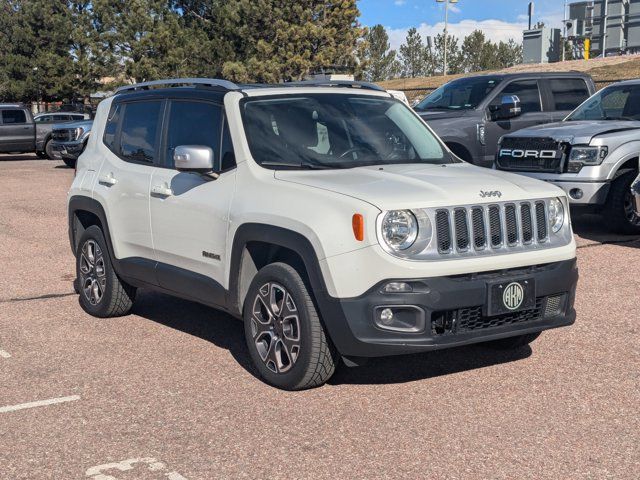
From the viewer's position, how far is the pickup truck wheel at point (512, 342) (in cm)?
604

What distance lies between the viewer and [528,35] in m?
50.5

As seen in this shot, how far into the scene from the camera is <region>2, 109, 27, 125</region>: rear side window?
28906 millimetres

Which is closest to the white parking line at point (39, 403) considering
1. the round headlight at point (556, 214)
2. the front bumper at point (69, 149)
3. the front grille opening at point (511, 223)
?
the front grille opening at point (511, 223)

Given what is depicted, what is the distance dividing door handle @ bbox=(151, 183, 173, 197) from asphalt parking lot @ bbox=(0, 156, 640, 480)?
3.39 feet

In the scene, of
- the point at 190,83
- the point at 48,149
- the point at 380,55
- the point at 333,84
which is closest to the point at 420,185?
the point at 333,84

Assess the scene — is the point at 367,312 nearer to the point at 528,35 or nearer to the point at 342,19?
the point at 342,19

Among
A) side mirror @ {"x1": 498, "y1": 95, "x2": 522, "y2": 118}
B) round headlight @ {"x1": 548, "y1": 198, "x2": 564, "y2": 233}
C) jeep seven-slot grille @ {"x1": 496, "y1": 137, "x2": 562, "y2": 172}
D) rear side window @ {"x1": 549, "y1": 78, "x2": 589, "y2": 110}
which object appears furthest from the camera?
rear side window @ {"x1": 549, "y1": 78, "x2": 589, "y2": 110}

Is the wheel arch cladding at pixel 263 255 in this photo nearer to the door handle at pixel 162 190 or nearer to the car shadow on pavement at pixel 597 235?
the door handle at pixel 162 190

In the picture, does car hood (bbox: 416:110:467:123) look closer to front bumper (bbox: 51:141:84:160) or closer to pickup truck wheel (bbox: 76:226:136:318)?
pickup truck wheel (bbox: 76:226:136:318)

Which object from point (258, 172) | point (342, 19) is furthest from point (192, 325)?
point (342, 19)

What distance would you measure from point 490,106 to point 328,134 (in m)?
8.23

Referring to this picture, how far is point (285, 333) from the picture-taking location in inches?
208

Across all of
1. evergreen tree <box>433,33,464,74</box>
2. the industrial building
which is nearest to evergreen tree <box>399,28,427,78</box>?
evergreen tree <box>433,33,464,74</box>

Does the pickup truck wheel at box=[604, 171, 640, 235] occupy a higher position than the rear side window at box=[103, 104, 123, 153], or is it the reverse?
the rear side window at box=[103, 104, 123, 153]
